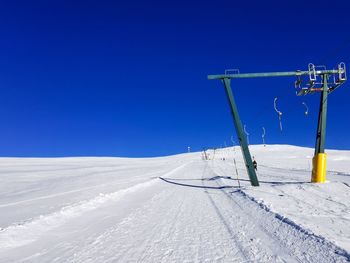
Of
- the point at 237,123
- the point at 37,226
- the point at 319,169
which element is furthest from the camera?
the point at 237,123

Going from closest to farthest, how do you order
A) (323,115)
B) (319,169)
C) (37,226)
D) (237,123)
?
1. (37,226)
2. (319,169)
3. (323,115)
4. (237,123)

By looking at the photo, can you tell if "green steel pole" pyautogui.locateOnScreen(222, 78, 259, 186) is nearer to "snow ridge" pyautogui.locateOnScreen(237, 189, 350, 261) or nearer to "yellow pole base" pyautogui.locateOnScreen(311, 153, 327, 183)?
"yellow pole base" pyautogui.locateOnScreen(311, 153, 327, 183)

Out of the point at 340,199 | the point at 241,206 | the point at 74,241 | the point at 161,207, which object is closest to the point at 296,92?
the point at 340,199

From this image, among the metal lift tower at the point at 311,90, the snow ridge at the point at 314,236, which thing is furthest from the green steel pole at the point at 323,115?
the snow ridge at the point at 314,236

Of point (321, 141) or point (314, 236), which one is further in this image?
point (321, 141)

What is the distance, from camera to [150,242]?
637 centimetres

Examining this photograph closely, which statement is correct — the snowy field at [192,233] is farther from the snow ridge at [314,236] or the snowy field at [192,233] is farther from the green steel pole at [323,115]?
the green steel pole at [323,115]

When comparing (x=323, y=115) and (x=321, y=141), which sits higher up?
(x=323, y=115)

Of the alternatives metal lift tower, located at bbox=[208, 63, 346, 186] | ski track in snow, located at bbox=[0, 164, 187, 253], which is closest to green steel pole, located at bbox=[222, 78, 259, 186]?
metal lift tower, located at bbox=[208, 63, 346, 186]

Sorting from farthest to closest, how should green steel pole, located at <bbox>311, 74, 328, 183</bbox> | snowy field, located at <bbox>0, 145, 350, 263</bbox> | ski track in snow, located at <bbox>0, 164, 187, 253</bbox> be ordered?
1. green steel pole, located at <bbox>311, 74, 328, 183</bbox>
2. ski track in snow, located at <bbox>0, 164, 187, 253</bbox>
3. snowy field, located at <bbox>0, 145, 350, 263</bbox>

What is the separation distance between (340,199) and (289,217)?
162 inches

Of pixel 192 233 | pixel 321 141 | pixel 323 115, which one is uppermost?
pixel 323 115

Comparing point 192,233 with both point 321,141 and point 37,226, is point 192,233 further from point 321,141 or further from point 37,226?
point 321,141

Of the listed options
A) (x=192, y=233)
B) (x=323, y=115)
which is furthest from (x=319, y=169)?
(x=192, y=233)
